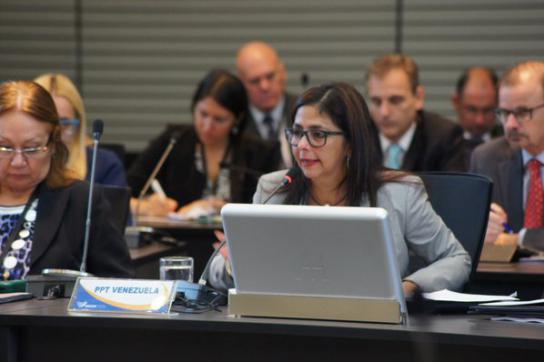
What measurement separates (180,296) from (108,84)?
594 cm

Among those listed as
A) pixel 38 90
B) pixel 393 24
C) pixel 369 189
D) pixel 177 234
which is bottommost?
pixel 177 234

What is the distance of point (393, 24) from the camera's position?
8.25m

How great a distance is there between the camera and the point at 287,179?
137 inches

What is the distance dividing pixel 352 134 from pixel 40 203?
1.18 metres

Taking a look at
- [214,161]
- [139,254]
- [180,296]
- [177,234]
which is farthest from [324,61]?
[180,296]

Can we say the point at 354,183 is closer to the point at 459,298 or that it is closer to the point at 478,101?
the point at 459,298

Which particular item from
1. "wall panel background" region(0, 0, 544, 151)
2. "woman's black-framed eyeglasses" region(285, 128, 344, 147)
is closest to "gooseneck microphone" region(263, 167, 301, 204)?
"woman's black-framed eyeglasses" region(285, 128, 344, 147)

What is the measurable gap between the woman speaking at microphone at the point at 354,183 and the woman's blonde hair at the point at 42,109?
77 cm

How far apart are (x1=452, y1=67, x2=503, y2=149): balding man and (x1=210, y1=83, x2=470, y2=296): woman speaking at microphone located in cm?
369

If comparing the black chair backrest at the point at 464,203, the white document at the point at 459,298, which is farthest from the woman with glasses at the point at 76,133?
the white document at the point at 459,298

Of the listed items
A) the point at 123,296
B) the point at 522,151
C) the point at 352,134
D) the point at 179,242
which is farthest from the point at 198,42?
the point at 123,296

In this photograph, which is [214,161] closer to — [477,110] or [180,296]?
[477,110]

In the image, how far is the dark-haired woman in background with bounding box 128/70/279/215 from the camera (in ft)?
20.3

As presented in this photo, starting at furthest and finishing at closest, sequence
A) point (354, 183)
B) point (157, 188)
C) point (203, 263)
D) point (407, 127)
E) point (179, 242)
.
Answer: point (157, 188) < point (407, 127) < point (203, 263) < point (179, 242) < point (354, 183)
